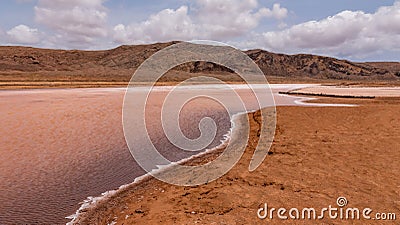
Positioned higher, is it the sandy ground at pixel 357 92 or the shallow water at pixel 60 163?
the sandy ground at pixel 357 92

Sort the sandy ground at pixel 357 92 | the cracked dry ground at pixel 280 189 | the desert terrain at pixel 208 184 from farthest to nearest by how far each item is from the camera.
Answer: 1. the sandy ground at pixel 357 92
2. the desert terrain at pixel 208 184
3. the cracked dry ground at pixel 280 189

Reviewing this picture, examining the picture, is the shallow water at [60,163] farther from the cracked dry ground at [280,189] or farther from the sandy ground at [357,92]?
the sandy ground at [357,92]

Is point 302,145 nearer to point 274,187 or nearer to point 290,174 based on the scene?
point 290,174

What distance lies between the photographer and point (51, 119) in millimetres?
17969

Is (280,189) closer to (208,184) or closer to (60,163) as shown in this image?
(208,184)

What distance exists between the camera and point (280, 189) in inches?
247

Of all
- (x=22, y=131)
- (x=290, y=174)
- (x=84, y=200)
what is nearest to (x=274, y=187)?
(x=290, y=174)

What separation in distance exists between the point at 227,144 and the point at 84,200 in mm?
6229

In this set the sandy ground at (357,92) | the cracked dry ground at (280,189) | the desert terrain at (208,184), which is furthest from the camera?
the sandy ground at (357,92)

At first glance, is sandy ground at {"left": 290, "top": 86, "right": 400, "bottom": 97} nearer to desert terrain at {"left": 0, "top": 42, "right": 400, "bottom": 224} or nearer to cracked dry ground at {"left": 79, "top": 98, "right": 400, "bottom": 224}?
desert terrain at {"left": 0, "top": 42, "right": 400, "bottom": 224}

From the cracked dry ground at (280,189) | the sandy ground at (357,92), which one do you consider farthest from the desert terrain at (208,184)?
the sandy ground at (357,92)

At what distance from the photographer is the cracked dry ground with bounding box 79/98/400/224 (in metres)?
5.35

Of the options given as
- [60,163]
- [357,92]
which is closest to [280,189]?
[60,163]

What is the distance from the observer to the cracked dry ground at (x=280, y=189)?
17.5 ft
